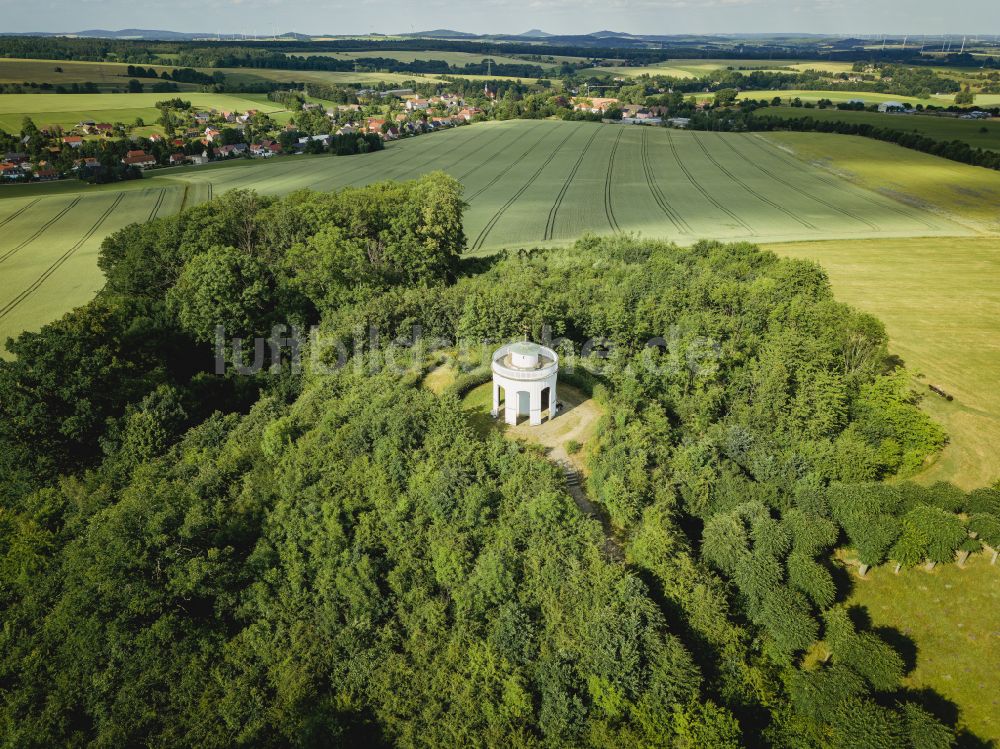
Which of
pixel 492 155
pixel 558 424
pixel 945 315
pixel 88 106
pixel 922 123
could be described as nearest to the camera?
pixel 558 424

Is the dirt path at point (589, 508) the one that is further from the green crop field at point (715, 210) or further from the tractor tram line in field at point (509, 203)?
the tractor tram line in field at point (509, 203)

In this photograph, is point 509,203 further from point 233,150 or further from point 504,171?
point 233,150

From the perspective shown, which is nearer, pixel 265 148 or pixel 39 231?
pixel 39 231

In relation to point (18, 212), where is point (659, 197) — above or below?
below

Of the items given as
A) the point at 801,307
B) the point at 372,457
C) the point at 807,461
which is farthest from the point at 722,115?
the point at 372,457

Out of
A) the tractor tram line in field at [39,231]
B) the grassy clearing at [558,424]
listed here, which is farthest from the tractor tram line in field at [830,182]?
the tractor tram line in field at [39,231]

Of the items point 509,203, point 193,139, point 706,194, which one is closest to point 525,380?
point 509,203

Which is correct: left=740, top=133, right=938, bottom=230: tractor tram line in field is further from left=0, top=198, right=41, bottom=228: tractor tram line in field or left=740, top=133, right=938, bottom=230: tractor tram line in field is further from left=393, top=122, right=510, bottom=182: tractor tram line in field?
left=0, top=198, right=41, bottom=228: tractor tram line in field
